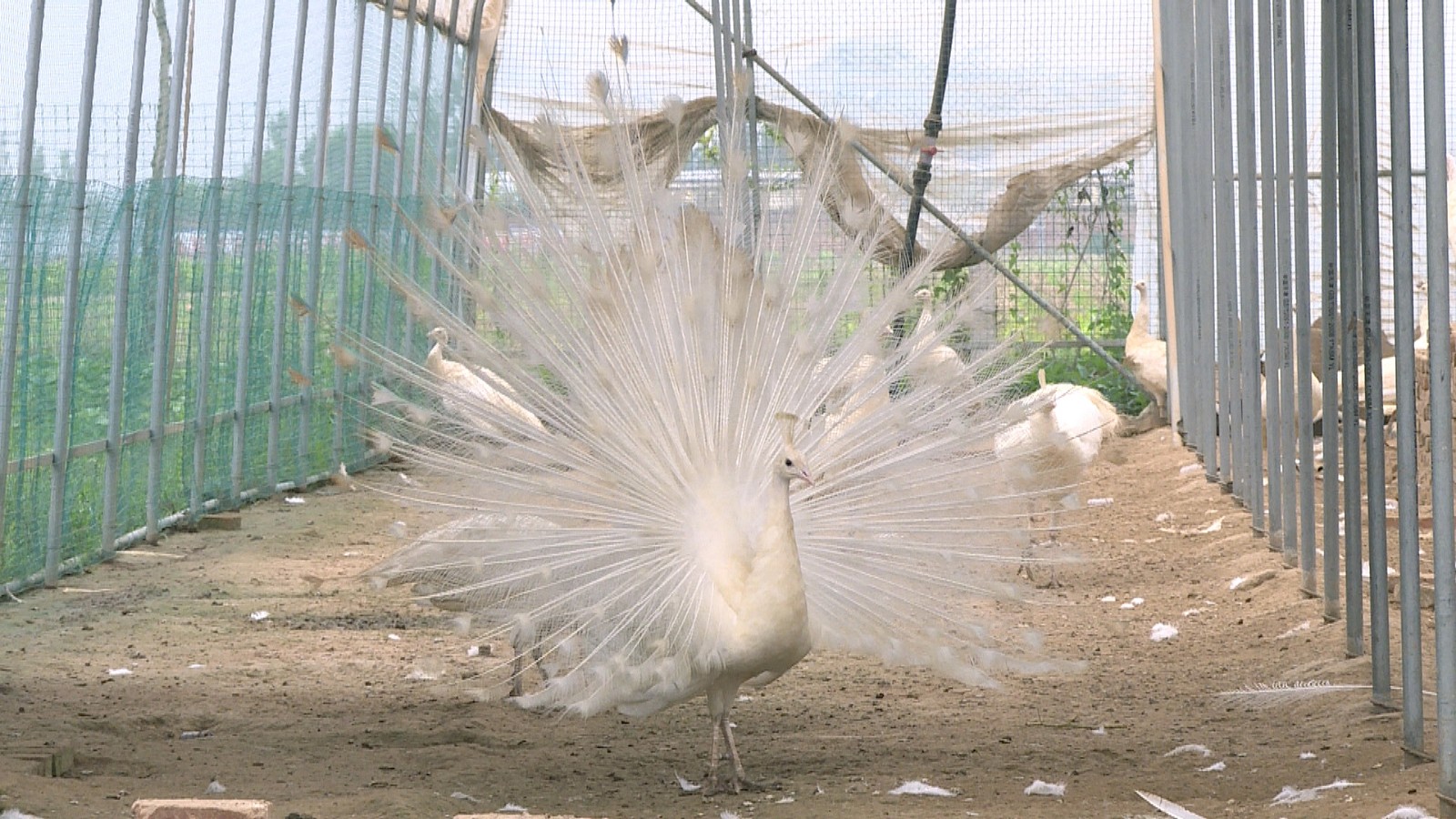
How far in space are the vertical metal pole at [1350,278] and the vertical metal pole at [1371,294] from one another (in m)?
0.11

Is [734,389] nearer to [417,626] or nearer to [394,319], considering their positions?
[417,626]

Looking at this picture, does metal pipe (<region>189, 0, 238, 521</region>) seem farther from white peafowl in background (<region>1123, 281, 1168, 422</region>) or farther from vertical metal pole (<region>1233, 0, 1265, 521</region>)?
white peafowl in background (<region>1123, 281, 1168, 422</region>)

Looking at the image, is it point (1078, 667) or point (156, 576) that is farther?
point (156, 576)

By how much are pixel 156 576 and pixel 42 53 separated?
266cm

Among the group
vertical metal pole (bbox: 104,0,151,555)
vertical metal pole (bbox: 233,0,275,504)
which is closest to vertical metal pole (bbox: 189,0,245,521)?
vertical metal pole (bbox: 233,0,275,504)

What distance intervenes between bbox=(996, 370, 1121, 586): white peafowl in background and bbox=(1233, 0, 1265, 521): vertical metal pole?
751 millimetres

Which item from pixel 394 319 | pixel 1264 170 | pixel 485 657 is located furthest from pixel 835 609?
pixel 394 319

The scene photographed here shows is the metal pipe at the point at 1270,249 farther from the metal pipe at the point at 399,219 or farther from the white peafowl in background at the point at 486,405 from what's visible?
the metal pipe at the point at 399,219

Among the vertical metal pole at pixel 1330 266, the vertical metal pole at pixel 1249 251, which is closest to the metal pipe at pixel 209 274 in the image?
the vertical metal pole at pixel 1249 251

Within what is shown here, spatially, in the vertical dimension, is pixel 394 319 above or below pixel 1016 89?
below

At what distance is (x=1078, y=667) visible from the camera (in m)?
5.91

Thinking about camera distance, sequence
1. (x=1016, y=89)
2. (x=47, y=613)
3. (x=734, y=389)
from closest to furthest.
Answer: (x=734, y=389)
(x=47, y=613)
(x=1016, y=89)

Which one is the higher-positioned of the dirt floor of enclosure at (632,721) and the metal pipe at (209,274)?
the metal pipe at (209,274)

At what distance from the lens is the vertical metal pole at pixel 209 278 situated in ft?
33.9
